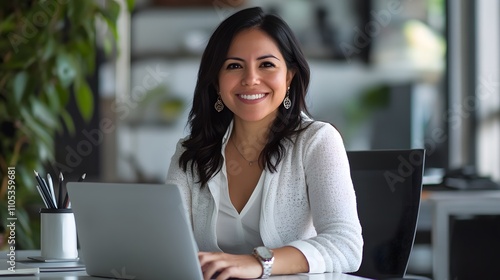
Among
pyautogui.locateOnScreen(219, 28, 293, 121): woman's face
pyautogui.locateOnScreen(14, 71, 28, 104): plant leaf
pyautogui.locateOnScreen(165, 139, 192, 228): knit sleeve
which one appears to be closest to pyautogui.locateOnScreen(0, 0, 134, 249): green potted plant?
pyautogui.locateOnScreen(14, 71, 28, 104): plant leaf

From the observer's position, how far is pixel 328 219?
185 cm

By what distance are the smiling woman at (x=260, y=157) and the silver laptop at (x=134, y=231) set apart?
1.08 ft

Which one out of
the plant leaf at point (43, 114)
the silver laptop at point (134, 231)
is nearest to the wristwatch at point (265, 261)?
the silver laptop at point (134, 231)

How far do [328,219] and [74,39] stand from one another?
1641 mm


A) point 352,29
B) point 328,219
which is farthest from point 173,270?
point 352,29

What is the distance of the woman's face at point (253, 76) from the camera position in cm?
200

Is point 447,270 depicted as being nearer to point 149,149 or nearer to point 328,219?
point 328,219

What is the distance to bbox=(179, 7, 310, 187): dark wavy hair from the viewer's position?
2.03m

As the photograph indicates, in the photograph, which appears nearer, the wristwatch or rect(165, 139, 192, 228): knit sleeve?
the wristwatch

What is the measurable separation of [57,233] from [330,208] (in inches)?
24.2

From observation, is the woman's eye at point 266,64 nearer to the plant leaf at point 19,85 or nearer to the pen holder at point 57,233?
the pen holder at point 57,233

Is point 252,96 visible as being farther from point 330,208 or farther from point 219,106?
point 330,208

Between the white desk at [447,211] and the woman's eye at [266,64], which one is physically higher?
the woman's eye at [266,64]

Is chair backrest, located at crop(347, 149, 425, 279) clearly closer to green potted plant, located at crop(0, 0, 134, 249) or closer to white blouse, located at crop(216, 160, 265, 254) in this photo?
white blouse, located at crop(216, 160, 265, 254)
